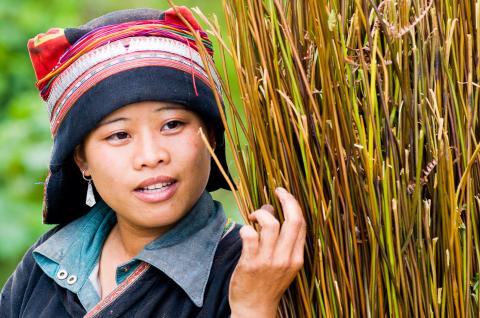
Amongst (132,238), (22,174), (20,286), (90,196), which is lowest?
(22,174)

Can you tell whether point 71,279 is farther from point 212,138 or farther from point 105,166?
point 212,138

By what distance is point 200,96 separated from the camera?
187cm

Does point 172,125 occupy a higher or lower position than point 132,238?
higher

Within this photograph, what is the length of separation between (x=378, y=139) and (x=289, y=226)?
8.3 inches

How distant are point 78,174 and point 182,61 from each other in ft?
1.44

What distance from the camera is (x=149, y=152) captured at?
1.79m

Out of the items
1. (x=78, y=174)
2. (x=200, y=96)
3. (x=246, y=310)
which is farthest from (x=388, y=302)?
(x=78, y=174)

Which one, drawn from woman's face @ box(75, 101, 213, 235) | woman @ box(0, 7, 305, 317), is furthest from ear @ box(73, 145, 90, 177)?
woman's face @ box(75, 101, 213, 235)

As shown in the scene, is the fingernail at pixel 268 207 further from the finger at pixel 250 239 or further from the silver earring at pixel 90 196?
the silver earring at pixel 90 196

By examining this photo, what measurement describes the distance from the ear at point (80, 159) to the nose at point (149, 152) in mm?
257

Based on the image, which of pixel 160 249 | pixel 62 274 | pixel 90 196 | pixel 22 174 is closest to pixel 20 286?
pixel 62 274

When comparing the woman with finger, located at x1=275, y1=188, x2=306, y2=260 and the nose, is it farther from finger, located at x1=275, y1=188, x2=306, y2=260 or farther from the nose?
finger, located at x1=275, y1=188, x2=306, y2=260

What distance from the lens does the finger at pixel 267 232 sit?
1.56 meters

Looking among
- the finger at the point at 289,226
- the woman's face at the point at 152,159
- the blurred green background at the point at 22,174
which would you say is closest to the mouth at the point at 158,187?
the woman's face at the point at 152,159
